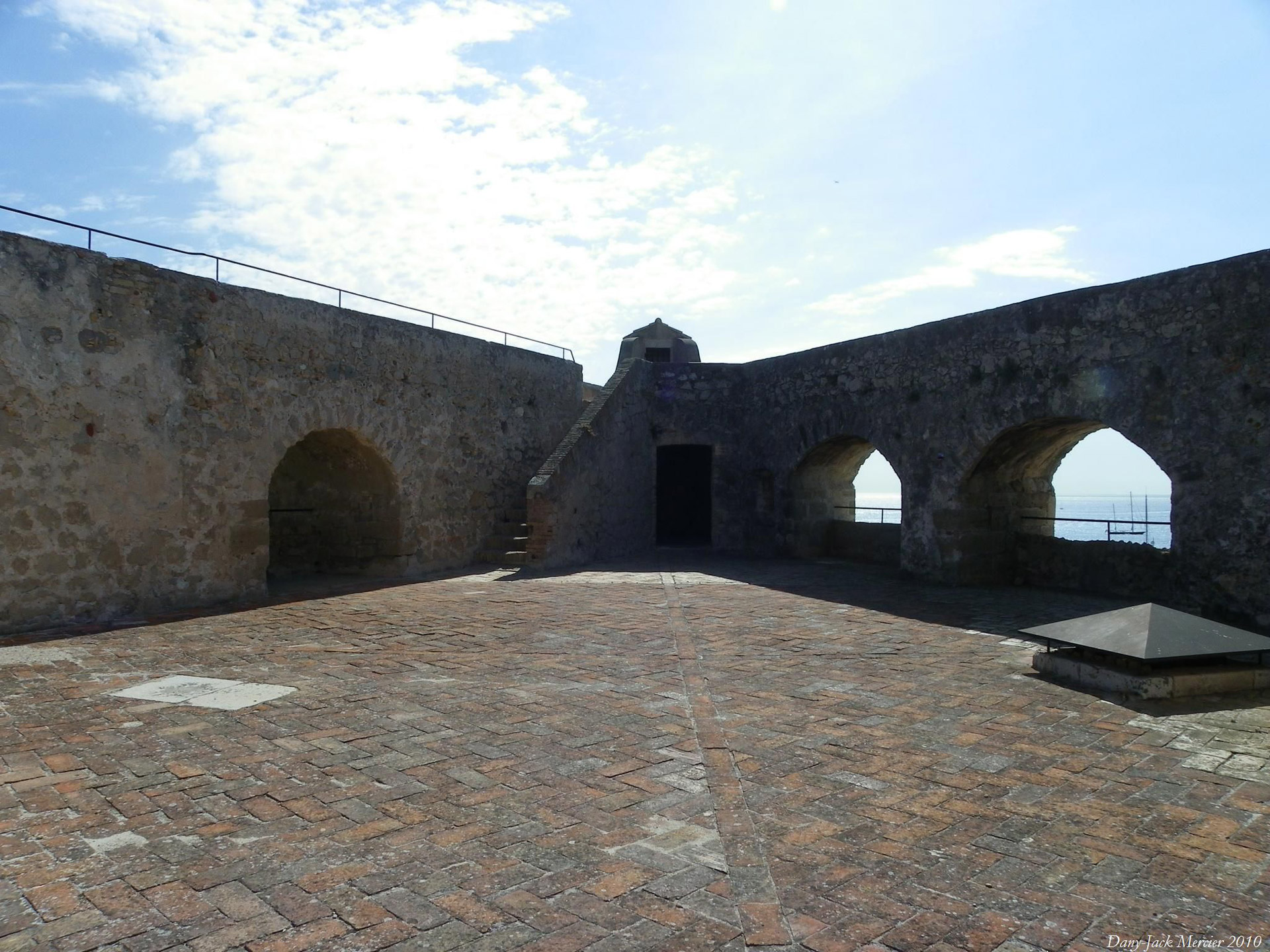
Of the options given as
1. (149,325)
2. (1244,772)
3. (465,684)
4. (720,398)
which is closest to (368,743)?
(465,684)

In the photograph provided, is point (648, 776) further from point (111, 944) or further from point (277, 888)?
point (111, 944)

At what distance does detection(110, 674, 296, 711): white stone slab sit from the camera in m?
5.05

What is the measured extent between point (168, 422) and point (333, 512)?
12.9 ft

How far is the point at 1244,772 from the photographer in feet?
13.0

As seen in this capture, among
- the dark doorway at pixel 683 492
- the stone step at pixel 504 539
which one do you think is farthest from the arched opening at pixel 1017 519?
the dark doorway at pixel 683 492

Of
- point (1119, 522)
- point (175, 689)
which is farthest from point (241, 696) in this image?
point (1119, 522)

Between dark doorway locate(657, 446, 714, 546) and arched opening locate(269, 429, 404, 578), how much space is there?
356 inches

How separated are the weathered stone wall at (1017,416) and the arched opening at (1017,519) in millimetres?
33

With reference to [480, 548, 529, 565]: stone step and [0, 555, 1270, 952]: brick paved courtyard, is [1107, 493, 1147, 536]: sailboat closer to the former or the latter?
[0, 555, 1270, 952]: brick paved courtyard

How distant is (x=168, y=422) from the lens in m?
8.49

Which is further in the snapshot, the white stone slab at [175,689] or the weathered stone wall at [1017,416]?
the weathered stone wall at [1017,416]

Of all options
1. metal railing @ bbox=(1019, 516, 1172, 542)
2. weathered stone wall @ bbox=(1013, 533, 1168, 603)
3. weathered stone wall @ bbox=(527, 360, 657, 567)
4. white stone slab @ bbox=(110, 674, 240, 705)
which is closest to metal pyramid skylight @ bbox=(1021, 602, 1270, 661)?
weathered stone wall @ bbox=(1013, 533, 1168, 603)

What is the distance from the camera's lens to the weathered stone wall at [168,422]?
739 centimetres

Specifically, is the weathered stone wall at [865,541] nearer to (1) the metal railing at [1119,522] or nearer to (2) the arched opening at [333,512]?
(1) the metal railing at [1119,522]
